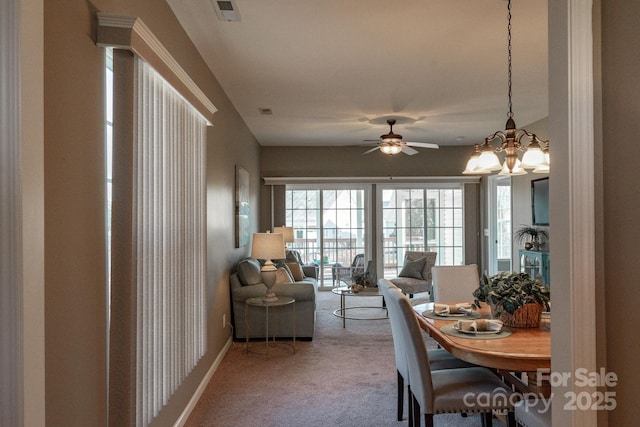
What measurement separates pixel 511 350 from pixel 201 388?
2303 millimetres

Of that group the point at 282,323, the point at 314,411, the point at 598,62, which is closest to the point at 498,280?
the point at 314,411

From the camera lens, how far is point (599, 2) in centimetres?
109

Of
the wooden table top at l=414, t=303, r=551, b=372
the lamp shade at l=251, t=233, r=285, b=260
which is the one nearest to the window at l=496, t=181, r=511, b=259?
the lamp shade at l=251, t=233, r=285, b=260

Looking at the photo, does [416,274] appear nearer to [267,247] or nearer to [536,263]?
[536,263]

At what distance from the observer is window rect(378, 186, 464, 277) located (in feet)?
26.2

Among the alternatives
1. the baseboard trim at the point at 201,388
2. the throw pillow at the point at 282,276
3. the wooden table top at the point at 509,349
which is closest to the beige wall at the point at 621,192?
the wooden table top at the point at 509,349

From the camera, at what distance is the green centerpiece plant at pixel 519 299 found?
8.04ft

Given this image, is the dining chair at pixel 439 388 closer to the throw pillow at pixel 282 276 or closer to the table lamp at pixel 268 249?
the table lamp at pixel 268 249

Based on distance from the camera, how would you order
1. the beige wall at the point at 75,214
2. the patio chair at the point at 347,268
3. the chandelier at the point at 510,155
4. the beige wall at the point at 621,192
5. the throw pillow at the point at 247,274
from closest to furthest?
the beige wall at the point at 621,192 → the beige wall at the point at 75,214 → the chandelier at the point at 510,155 → the throw pillow at the point at 247,274 → the patio chair at the point at 347,268

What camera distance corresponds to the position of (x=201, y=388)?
10.9 ft

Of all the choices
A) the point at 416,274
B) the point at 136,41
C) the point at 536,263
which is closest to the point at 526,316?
the point at 136,41

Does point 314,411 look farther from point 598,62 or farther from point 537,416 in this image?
point 598,62

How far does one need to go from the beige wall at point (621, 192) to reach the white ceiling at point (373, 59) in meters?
1.79

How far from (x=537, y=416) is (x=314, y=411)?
1536mm
